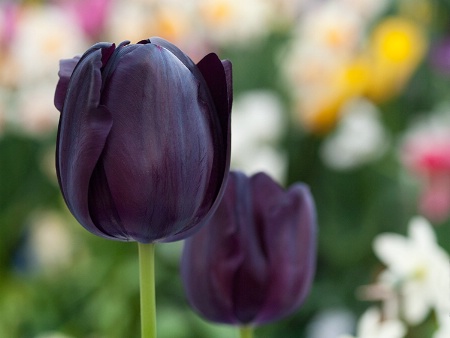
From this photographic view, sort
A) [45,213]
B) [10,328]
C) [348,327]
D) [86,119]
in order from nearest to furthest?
[86,119], [10,328], [348,327], [45,213]

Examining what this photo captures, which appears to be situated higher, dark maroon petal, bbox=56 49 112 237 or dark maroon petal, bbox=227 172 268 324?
dark maroon petal, bbox=56 49 112 237

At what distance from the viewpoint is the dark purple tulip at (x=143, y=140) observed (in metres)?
0.28

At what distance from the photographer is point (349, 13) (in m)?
1.36

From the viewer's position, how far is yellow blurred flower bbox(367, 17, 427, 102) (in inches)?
52.6

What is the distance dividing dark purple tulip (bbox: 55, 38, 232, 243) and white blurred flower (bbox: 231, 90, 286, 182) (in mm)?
689

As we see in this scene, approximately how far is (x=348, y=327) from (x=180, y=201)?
Answer: 35.3 inches

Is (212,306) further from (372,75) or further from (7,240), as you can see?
(372,75)

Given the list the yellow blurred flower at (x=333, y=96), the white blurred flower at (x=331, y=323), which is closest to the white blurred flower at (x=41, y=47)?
the yellow blurred flower at (x=333, y=96)

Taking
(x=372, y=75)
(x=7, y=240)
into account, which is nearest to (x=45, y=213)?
(x=7, y=240)

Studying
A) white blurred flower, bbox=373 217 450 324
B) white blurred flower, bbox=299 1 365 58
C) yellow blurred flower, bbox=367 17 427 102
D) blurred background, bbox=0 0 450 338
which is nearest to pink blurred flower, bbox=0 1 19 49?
blurred background, bbox=0 0 450 338

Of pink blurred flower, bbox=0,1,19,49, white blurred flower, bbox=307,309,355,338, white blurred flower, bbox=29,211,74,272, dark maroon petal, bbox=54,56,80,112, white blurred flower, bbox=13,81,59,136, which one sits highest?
pink blurred flower, bbox=0,1,19,49

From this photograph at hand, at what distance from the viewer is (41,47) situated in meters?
1.08

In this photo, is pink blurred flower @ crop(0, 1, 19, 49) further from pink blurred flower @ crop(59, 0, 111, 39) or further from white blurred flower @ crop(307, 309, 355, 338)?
white blurred flower @ crop(307, 309, 355, 338)

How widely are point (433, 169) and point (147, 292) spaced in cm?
91
